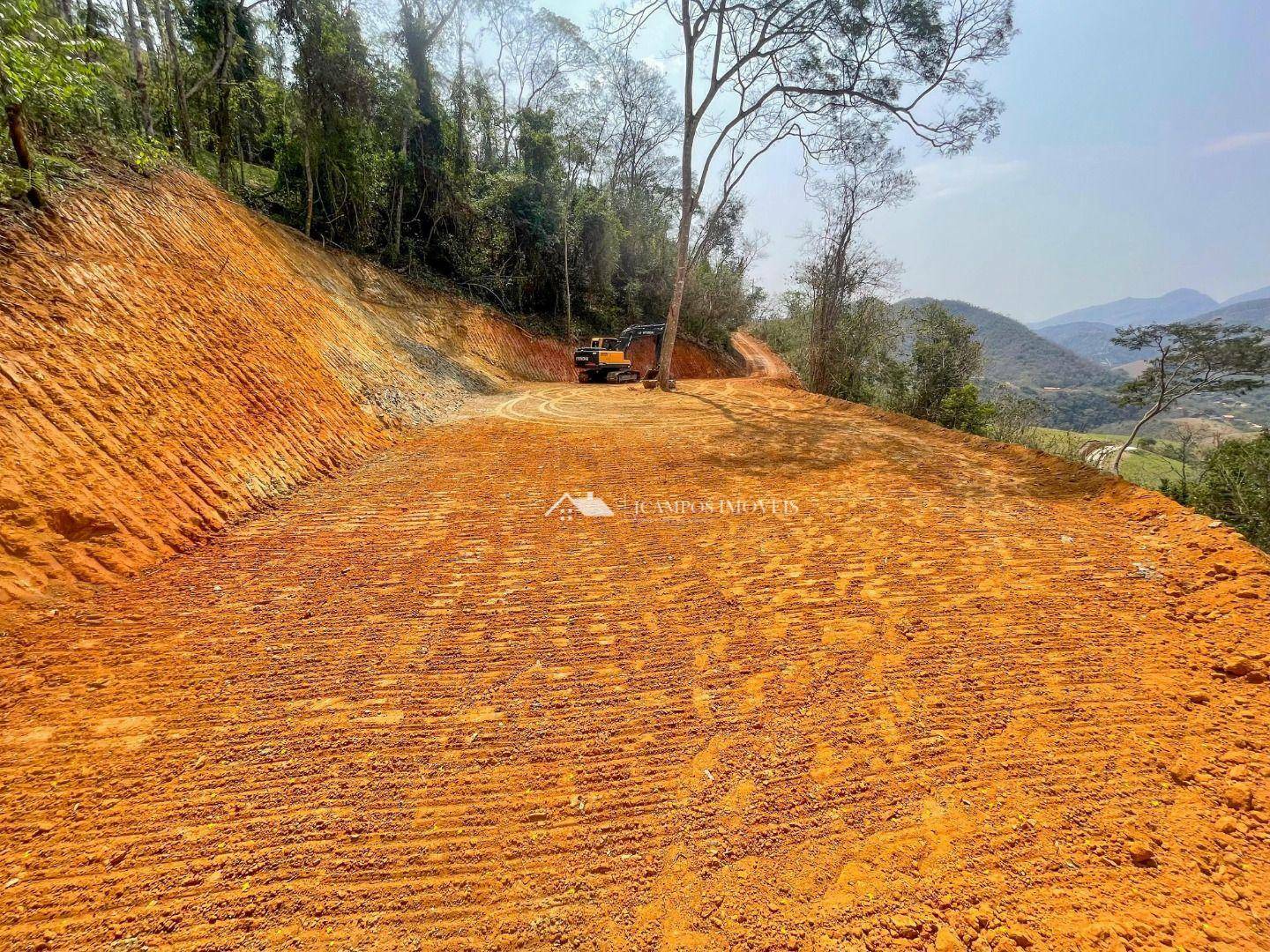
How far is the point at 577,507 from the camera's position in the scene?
4.91 metres

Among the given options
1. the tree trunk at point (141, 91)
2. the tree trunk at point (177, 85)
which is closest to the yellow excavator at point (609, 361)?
the tree trunk at point (177, 85)

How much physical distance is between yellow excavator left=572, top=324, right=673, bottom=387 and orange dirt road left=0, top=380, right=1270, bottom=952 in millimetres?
12141

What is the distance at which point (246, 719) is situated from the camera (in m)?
2.22

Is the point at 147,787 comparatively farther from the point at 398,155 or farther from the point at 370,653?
the point at 398,155

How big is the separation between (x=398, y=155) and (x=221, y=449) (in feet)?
41.1

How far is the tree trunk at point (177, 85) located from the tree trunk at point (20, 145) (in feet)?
19.1

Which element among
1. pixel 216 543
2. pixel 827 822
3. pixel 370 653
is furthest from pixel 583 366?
pixel 827 822

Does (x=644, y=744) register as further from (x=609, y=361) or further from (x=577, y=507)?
(x=609, y=361)

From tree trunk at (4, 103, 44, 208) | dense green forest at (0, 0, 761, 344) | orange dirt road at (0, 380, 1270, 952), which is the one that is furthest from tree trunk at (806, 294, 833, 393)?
tree trunk at (4, 103, 44, 208)

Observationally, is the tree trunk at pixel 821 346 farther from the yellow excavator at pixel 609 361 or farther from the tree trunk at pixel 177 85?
the tree trunk at pixel 177 85

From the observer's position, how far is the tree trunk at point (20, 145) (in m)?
3.79

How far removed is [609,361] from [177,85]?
10.9 metres

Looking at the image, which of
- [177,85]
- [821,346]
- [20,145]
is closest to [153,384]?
[20,145]

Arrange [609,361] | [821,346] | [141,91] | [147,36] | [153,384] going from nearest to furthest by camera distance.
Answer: [153,384] → [141,91] → [147,36] → [609,361] → [821,346]
